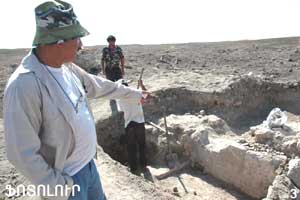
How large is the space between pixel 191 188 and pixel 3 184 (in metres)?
2.99

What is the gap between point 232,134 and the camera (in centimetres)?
817

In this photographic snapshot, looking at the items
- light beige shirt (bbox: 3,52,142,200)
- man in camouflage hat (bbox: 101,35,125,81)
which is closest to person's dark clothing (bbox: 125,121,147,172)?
man in camouflage hat (bbox: 101,35,125,81)

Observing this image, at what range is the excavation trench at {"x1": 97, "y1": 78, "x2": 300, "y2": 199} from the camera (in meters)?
8.45

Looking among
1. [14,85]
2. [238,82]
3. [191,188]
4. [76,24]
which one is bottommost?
[191,188]

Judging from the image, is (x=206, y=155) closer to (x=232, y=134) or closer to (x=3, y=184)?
(x=232, y=134)

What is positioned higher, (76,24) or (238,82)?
(76,24)

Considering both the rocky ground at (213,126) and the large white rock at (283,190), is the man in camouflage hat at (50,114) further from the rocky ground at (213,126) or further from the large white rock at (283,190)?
the large white rock at (283,190)

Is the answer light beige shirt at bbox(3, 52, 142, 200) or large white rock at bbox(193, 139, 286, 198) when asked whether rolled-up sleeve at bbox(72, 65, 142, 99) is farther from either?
large white rock at bbox(193, 139, 286, 198)

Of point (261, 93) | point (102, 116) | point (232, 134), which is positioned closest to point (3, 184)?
point (102, 116)

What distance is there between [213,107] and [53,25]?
6.87 meters

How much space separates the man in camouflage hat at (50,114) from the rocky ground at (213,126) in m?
2.49

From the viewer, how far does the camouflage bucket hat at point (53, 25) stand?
2.56 m

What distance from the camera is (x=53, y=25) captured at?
102 inches

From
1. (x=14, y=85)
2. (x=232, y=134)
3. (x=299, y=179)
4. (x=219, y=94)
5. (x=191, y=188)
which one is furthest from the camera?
(x=219, y=94)
